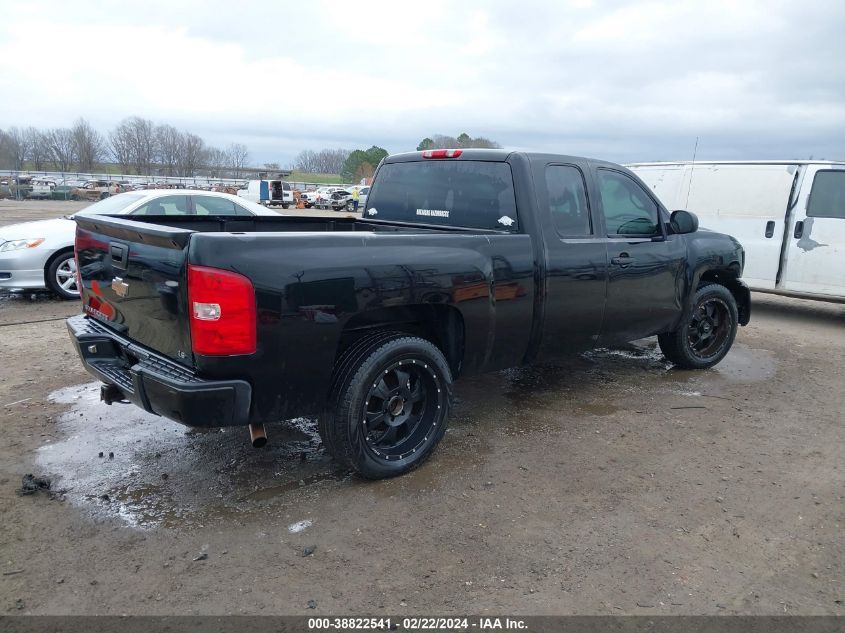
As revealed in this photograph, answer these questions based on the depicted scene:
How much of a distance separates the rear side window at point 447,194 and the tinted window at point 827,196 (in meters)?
6.14

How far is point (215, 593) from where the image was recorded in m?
2.70

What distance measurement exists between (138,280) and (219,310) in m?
0.71

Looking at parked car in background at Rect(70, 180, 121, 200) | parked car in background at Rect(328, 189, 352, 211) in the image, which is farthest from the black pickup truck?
parked car in background at Rect(70, 180, 121, 200)

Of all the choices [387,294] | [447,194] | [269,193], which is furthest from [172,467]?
[269,193]

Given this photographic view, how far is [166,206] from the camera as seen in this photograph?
8398mm

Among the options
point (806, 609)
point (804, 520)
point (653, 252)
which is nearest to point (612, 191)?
point (653, 252)

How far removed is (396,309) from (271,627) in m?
1.82

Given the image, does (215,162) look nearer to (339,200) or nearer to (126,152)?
(126,152)

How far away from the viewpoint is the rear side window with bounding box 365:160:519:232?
4.42 metres

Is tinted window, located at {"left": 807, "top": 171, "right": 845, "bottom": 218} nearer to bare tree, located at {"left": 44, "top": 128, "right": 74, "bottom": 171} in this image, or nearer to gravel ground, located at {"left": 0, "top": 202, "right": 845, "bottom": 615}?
gravel ground, located at {"left": 0, "top": 202, "right": 845, "bottom": 615}

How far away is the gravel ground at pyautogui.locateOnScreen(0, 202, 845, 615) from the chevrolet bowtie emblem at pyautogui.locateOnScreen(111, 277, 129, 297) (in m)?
1.08

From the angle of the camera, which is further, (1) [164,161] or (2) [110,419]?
(1) [164,161]

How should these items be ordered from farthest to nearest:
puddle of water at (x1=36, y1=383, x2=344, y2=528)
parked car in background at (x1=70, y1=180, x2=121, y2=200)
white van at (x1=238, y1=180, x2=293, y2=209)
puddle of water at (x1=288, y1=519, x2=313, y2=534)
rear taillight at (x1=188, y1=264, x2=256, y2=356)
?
white van at (x1=238, y1=180, x2=293, y2=209), parked car in background at (x1=70, y1=180, x2=121, y2=200), puddle of water at (x1=36, y1=383, x2=344, y2=528), puddle of water at (x1=288, y1=519, x2=313, y2=534), rear taillight at (x1=188, y1=264, x2=256, y2=356)

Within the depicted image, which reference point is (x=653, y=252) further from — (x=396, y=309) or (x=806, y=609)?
(x=806, y=609)
